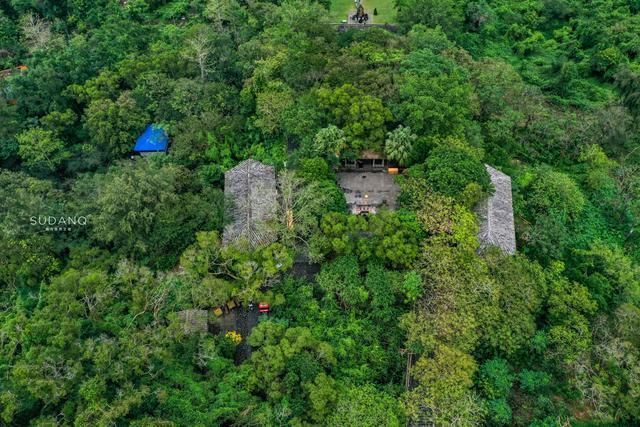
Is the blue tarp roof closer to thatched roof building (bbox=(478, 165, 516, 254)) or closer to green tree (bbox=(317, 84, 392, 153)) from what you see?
green tree (bbox=(317, 84, 392, 153))

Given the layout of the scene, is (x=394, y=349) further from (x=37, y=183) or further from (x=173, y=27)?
(x=173, y=27)

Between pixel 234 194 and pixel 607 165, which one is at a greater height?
pixel 607 165

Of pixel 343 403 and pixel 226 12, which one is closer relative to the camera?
pixel 343 403

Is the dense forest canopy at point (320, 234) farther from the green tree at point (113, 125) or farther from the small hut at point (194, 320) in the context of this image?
the small hut at point (194, 320)

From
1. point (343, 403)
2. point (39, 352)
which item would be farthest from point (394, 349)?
point (39, 352)

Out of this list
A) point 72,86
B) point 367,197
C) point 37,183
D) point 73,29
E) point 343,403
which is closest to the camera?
point 343,403

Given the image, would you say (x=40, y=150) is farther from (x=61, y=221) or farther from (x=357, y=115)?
(x=357, y=115)

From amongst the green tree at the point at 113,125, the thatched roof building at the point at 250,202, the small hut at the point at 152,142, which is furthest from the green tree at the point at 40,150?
the thatched roof building at the point at 250,202

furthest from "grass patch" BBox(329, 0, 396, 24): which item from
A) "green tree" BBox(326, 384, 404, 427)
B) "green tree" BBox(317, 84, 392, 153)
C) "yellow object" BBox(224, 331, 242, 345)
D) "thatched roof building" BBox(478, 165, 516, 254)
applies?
"green tree" BBox(326, 384, 404, 427)
